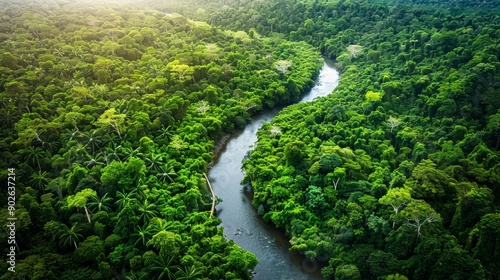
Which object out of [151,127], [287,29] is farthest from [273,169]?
[287,29]

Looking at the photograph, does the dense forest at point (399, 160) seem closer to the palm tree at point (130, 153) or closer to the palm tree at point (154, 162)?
the palm tree at point (154, 162)

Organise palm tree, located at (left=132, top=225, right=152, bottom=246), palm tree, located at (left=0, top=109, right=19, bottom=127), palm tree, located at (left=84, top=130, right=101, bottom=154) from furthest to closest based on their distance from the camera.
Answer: palm tree, located at (left=0, top=109, right=19, bottom=127) → palm tree, located at (left=84, top=130, right=101, bottom=154) → palm tree, located at (left=132, top=225, right=152, bottom=246)

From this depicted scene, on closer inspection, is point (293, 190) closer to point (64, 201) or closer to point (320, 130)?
point (320, 130)

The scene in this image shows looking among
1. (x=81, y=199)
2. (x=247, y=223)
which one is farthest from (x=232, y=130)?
(x=81, y=199)

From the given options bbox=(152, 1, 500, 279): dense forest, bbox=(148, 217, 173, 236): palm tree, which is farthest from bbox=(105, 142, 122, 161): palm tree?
bbox=(152, 1, 500, 279): dense forest

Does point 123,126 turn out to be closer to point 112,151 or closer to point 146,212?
point 112,151

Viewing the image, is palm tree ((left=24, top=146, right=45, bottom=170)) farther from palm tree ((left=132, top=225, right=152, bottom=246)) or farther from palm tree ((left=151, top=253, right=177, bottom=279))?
palm tree ((left=151, top=253, right=177, bottom=279))
